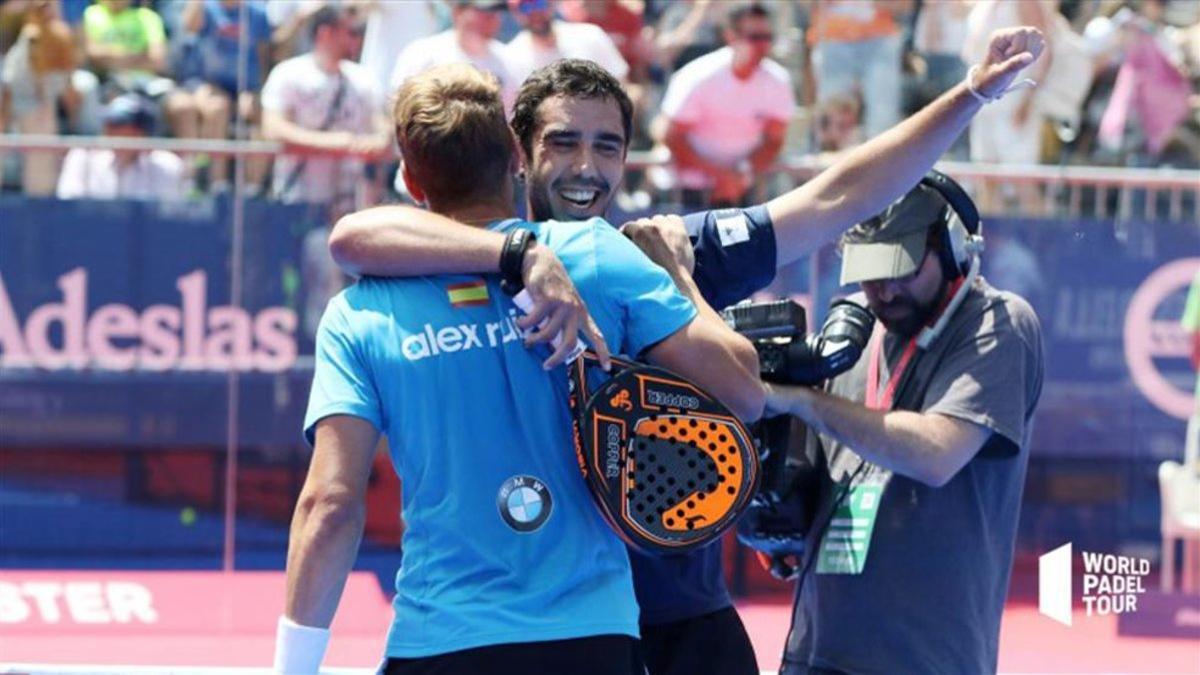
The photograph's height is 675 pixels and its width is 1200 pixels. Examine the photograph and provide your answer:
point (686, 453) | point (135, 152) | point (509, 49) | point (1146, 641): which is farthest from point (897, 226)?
point (135, 152)

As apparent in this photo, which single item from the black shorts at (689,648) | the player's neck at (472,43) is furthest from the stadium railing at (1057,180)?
the black shorts at (689,648)

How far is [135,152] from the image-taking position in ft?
27.5

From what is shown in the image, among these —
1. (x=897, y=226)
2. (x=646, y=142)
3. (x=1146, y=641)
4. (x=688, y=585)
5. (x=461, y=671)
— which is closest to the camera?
(x=461, y=671)

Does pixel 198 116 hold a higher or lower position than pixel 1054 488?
higher

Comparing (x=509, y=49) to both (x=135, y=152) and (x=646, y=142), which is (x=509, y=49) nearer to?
(x=646, y=142)

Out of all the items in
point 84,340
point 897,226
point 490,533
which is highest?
point 897,226

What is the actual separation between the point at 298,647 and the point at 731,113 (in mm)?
5821

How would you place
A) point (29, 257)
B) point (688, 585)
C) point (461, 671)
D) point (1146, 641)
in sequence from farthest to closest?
point (29, 257)
point (1146, 641)
point (688, 585)
point (461, 671)

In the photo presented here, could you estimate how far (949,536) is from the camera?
12.5 feet

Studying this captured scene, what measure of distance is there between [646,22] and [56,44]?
2568 mm

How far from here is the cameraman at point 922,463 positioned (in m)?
3.78

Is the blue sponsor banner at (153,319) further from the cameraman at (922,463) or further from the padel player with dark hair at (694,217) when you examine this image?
the padel player with dark hair at (694,217)

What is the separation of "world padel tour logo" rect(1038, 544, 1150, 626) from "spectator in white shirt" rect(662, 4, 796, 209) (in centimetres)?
249

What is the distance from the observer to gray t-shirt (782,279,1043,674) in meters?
3.79
